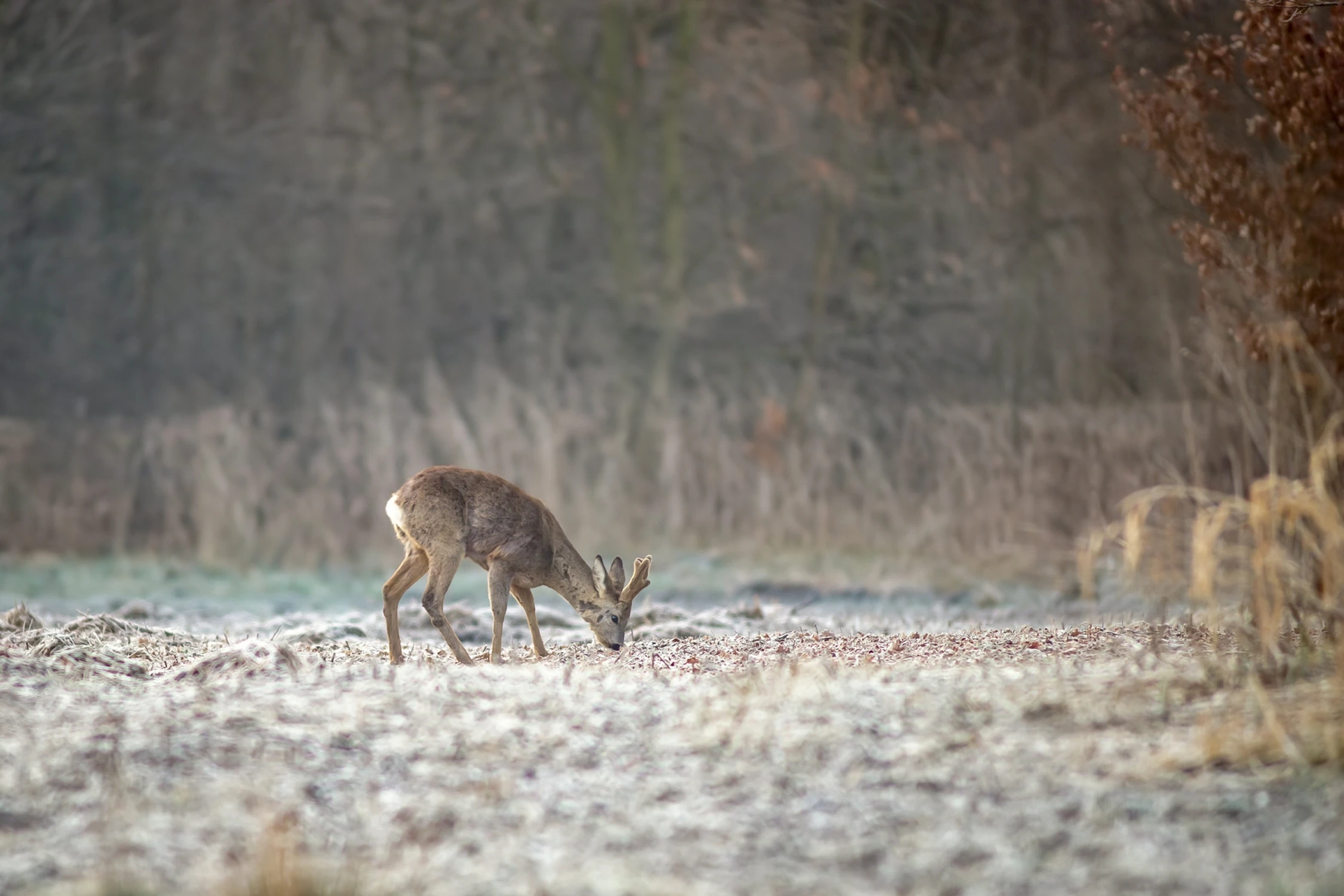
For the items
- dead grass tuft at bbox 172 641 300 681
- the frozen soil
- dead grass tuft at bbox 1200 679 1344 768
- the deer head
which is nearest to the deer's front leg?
the deer head

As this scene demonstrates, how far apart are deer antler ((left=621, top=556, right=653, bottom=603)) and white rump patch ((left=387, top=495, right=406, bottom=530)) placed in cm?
145

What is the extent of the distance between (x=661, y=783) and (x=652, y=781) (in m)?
0.03

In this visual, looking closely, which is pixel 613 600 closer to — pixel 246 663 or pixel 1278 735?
pixel 246 663

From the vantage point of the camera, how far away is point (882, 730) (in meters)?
4.67

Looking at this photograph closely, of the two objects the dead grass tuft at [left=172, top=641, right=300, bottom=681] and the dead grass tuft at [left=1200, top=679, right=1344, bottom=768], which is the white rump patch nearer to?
the dead grass tuft at [left=172, top=641, right=300, bottom=681]

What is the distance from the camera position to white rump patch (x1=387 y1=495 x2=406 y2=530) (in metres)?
8.23

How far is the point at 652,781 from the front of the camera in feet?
14.0

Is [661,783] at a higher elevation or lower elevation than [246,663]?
lower

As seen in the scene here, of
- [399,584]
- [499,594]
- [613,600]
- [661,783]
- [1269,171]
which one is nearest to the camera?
[661,783]

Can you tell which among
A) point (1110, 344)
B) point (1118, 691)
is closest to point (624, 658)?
point (1118, 691)

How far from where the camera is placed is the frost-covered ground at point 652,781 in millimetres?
3559

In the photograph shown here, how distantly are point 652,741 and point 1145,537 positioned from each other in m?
1.67

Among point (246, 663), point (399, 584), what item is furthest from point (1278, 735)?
point (399, 584)

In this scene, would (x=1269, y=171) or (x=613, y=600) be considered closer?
(x=1269, y=171)
